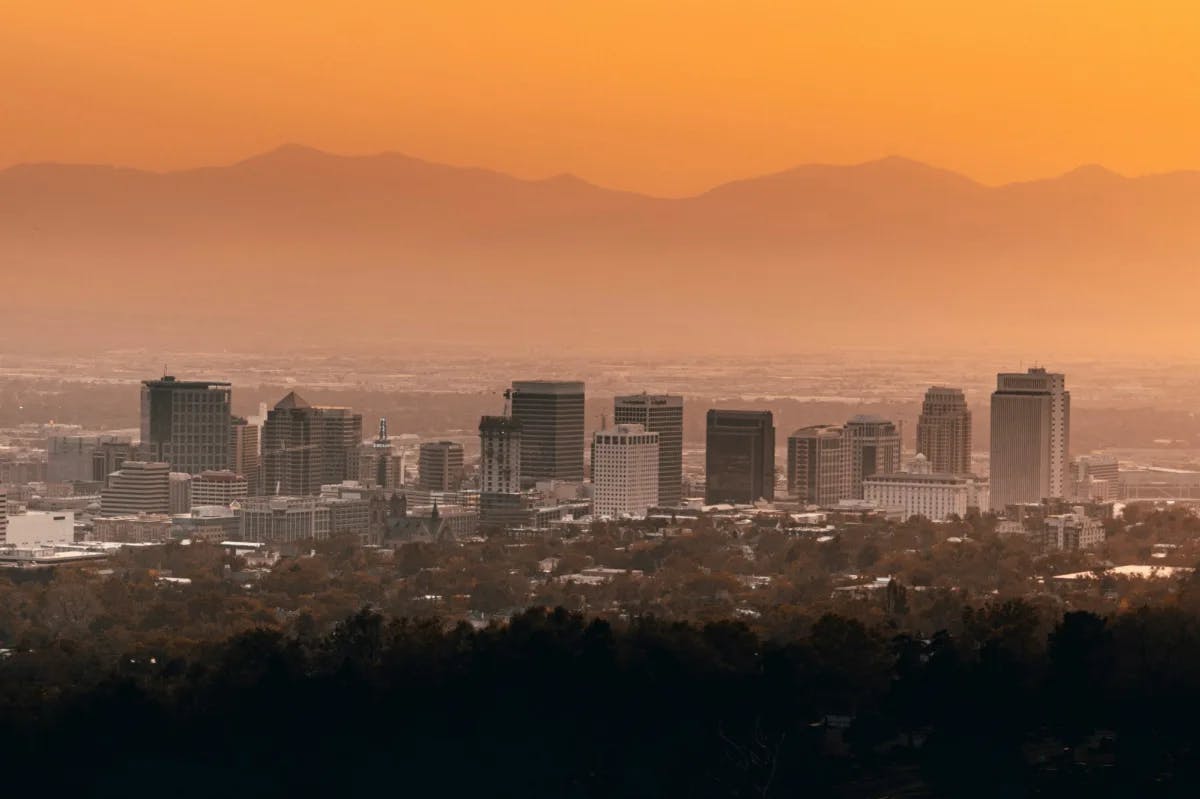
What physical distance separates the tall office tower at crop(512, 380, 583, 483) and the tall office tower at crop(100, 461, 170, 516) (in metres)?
8.93

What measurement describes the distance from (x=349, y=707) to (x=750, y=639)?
9.81 ft

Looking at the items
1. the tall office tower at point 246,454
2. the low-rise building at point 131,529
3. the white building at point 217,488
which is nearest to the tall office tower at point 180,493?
the white building at point 217,488

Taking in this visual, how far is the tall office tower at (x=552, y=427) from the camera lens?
6812 centimetres

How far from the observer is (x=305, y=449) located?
68.4 m

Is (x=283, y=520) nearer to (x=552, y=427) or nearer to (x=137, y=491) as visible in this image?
(x=137, y=491)

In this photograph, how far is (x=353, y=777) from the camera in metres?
17.3

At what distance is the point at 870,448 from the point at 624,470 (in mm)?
7320

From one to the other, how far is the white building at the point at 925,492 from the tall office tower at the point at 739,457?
247 cm

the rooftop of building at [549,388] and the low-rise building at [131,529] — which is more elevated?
the rooftop of building at [549,388]

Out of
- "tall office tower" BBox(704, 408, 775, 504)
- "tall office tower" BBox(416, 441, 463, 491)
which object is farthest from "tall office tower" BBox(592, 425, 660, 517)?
"tall office tower" BBox(416, 441, 463, 491)

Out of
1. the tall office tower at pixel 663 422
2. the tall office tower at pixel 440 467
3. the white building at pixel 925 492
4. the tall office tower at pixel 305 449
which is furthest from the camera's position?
the tall office tower at pixel 663 422

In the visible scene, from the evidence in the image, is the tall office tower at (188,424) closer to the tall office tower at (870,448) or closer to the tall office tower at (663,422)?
the tall office tower at (663,422)

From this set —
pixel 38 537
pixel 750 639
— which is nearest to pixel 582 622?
pixel 750 639

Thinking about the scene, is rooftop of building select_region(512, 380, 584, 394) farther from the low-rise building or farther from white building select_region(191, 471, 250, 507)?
the low-rise building
